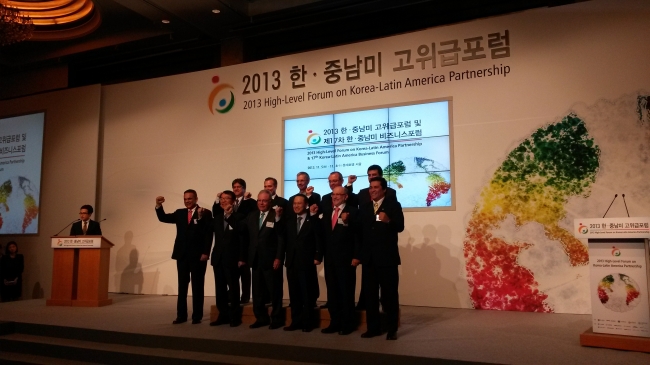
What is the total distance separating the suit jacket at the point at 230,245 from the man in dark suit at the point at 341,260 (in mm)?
896

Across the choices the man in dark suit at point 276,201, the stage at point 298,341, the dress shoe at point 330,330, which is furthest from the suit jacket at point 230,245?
the dress shoe at point 330,330

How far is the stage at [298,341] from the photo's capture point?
3705 mm

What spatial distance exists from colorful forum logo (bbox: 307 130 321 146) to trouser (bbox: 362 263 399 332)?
9.13 ft

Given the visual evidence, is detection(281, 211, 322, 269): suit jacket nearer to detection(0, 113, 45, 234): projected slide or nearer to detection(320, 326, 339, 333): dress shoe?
detection(320, 326, 339, 333): dress shoe

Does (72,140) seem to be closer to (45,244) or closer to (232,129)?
(45,244)

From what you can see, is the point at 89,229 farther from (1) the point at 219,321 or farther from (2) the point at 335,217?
(2) the point at 335,217

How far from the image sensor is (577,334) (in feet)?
14.3

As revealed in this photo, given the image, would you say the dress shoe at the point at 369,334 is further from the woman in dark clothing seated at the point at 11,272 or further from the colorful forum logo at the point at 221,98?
the woman in dark clothing seated at the point at 11,272

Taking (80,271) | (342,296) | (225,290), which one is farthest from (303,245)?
(80,271)

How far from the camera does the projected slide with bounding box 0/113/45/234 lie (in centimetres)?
898

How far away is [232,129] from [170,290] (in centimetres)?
250

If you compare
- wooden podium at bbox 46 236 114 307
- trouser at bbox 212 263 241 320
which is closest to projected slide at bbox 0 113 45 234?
wooden podium at bbox 46 236 114 307

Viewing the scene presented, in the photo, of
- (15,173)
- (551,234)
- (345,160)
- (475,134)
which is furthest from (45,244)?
(551,234)

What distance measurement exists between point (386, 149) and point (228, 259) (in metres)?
2.43
